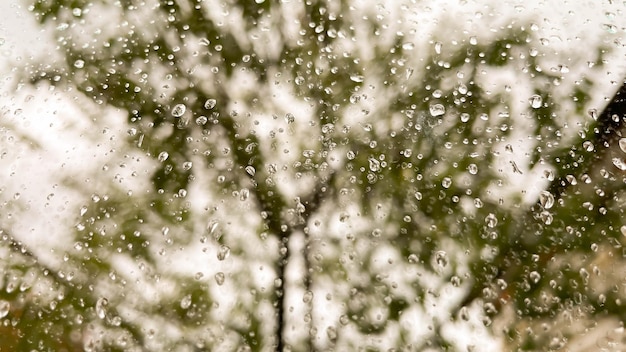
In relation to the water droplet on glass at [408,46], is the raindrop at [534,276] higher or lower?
lower

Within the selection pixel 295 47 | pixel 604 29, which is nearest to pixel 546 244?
pixel 604 29

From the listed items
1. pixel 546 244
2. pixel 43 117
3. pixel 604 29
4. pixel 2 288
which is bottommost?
pixel 2 288

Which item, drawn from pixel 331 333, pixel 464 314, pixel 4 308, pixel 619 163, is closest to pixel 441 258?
pixel 464 314

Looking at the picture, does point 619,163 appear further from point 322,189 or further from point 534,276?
point 322,189

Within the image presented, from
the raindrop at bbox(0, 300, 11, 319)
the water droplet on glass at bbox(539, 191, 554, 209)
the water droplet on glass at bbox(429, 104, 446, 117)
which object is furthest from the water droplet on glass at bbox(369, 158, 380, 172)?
the raindrop at bbox(0, 300, 11, 319)

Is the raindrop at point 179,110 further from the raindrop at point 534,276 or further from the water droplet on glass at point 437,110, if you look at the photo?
the raindrop at point 534,276

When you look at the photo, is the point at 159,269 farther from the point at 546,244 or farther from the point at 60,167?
the point at 546,244

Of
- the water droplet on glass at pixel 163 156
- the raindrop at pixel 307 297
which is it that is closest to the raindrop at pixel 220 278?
the raindrop at pixel 307 297
